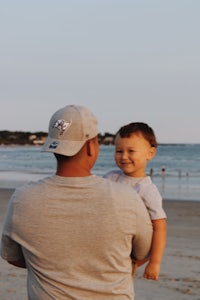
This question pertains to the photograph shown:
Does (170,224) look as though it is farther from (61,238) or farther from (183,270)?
(61,238)

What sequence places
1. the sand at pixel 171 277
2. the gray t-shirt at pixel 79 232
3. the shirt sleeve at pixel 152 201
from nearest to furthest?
1. the gray t-shirt at pixel 79 232
2. the shirt sleeve at pixel 152 201
3. the sand at pixel 171 277

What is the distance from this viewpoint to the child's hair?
9.97 feet

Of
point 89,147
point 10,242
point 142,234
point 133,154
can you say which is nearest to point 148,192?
point 133,154

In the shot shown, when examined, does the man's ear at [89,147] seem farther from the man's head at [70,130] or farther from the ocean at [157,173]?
the ocean at [157,173]

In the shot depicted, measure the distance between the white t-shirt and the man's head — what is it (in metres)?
0.48

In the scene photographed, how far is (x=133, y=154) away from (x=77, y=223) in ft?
2.30

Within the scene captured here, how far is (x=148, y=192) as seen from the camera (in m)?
2.88

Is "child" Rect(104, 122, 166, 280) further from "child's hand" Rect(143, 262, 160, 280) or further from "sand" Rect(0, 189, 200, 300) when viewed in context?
"sand" Rect(0, 189, 200, 300)

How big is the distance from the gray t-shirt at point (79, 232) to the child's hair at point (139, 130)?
58 cm

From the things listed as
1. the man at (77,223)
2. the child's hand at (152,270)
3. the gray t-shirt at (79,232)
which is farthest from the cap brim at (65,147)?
the child's hand at (152,270)

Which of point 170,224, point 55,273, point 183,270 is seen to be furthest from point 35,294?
point 170,224

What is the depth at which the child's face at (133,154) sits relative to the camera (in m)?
3.06

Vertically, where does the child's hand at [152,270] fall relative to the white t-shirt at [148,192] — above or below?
below

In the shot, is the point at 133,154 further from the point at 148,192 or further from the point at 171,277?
the point at 171,277
